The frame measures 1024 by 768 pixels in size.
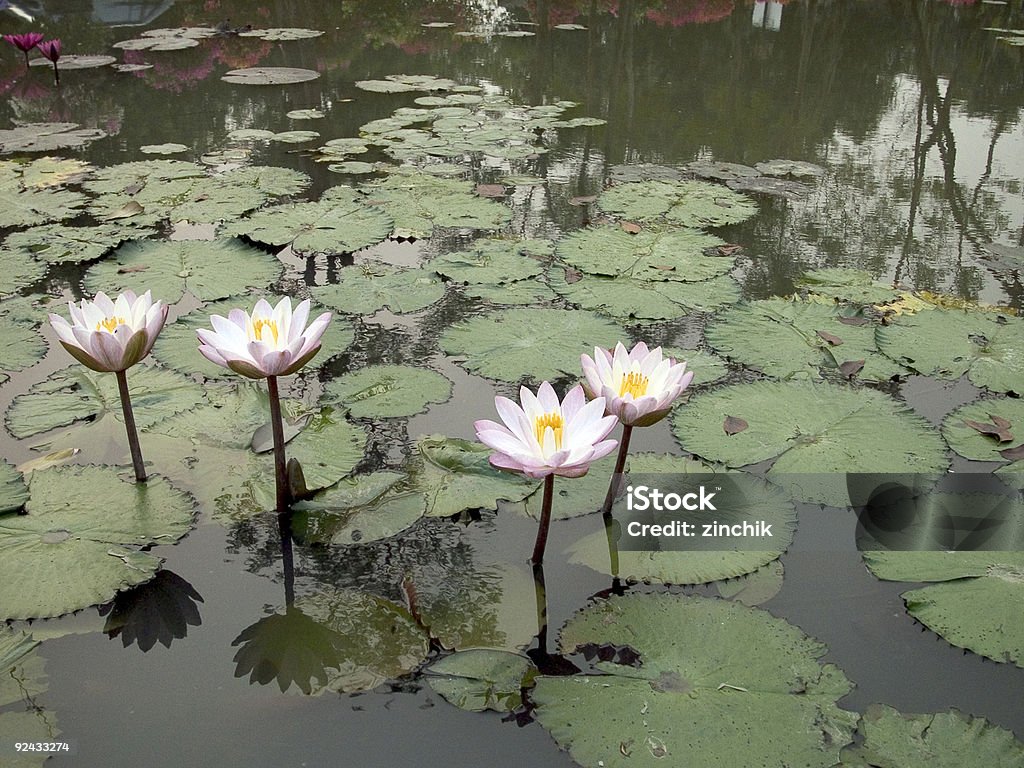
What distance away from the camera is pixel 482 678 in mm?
1486

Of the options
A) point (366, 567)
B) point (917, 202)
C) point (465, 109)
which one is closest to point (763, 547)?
point (366, 567)

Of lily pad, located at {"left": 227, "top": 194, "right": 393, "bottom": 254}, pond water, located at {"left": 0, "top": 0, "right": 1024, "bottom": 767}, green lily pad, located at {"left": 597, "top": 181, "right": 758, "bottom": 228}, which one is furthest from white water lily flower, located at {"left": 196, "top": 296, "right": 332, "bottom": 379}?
green lily pad, located at {"left": 597, "top": 181, "right": 758, "bottom": 228}

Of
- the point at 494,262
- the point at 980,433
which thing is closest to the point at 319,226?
the point at 494,262

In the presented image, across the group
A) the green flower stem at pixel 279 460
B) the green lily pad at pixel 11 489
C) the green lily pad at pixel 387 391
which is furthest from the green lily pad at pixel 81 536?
the green lily pad at pixel 387 391

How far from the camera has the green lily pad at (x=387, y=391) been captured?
2.30 m

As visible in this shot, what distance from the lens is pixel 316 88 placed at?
21.7 feet

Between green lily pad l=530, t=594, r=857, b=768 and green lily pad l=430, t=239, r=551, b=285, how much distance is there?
1.76 meters

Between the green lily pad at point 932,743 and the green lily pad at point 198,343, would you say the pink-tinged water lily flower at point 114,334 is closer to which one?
the green lily pad at point 198,343

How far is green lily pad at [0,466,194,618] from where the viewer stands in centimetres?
164

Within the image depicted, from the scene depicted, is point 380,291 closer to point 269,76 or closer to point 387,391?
point 387,391

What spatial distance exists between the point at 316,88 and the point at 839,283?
16.4ft

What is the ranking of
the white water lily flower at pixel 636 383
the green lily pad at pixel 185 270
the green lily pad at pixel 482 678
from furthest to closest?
1. the green lily pad at pixel 185 270
2. the white water lily flower at pixel 636 383
3. the green lily pad at pixel 482 678

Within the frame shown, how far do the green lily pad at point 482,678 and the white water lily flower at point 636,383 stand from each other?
0.53m

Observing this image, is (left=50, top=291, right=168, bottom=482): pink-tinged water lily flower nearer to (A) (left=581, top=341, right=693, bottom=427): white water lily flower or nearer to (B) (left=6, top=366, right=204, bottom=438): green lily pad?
(B) (left=6, top=366, right=204, bottom=438): green lily pad
